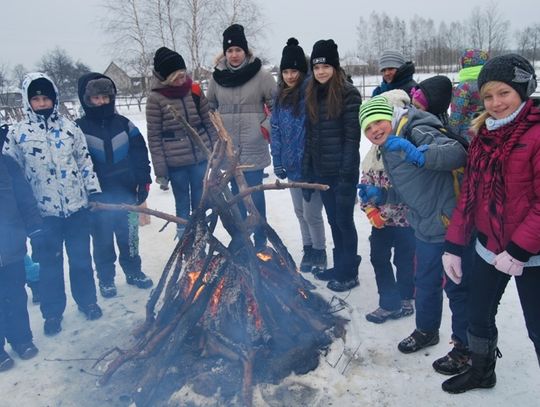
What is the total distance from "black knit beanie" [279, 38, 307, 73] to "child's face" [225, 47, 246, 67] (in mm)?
614

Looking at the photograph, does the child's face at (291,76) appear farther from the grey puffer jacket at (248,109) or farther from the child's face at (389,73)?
the child's face at (389,73)

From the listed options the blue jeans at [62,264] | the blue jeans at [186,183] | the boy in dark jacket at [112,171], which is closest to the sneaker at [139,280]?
the boy in dark jacket at [112,171]

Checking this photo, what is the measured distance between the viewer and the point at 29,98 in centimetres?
322

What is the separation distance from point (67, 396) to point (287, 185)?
2057 millimetres

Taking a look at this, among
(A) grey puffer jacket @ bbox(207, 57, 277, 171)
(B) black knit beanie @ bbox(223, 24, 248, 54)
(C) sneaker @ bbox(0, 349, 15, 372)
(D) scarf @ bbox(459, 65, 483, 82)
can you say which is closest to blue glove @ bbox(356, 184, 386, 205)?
(A) grey puffer jacket @ bbox(207, 57, 277, 171)

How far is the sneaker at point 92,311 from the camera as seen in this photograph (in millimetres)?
3754

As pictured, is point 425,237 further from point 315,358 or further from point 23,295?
point 23,295

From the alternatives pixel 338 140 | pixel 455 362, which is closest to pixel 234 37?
pixel 338 140

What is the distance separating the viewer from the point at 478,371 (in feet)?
8.26

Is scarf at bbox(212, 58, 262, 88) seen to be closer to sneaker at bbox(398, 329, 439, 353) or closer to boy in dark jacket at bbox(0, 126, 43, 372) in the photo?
boy in dark jacket at bbox(0, 126, 43, 372)

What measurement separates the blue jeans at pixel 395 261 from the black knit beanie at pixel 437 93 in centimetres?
95

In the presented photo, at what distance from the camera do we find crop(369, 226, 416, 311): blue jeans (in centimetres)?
332

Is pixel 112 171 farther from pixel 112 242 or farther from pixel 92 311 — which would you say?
pixel 92 311

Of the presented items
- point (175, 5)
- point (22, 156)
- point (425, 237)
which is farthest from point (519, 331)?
point (175, 5)
